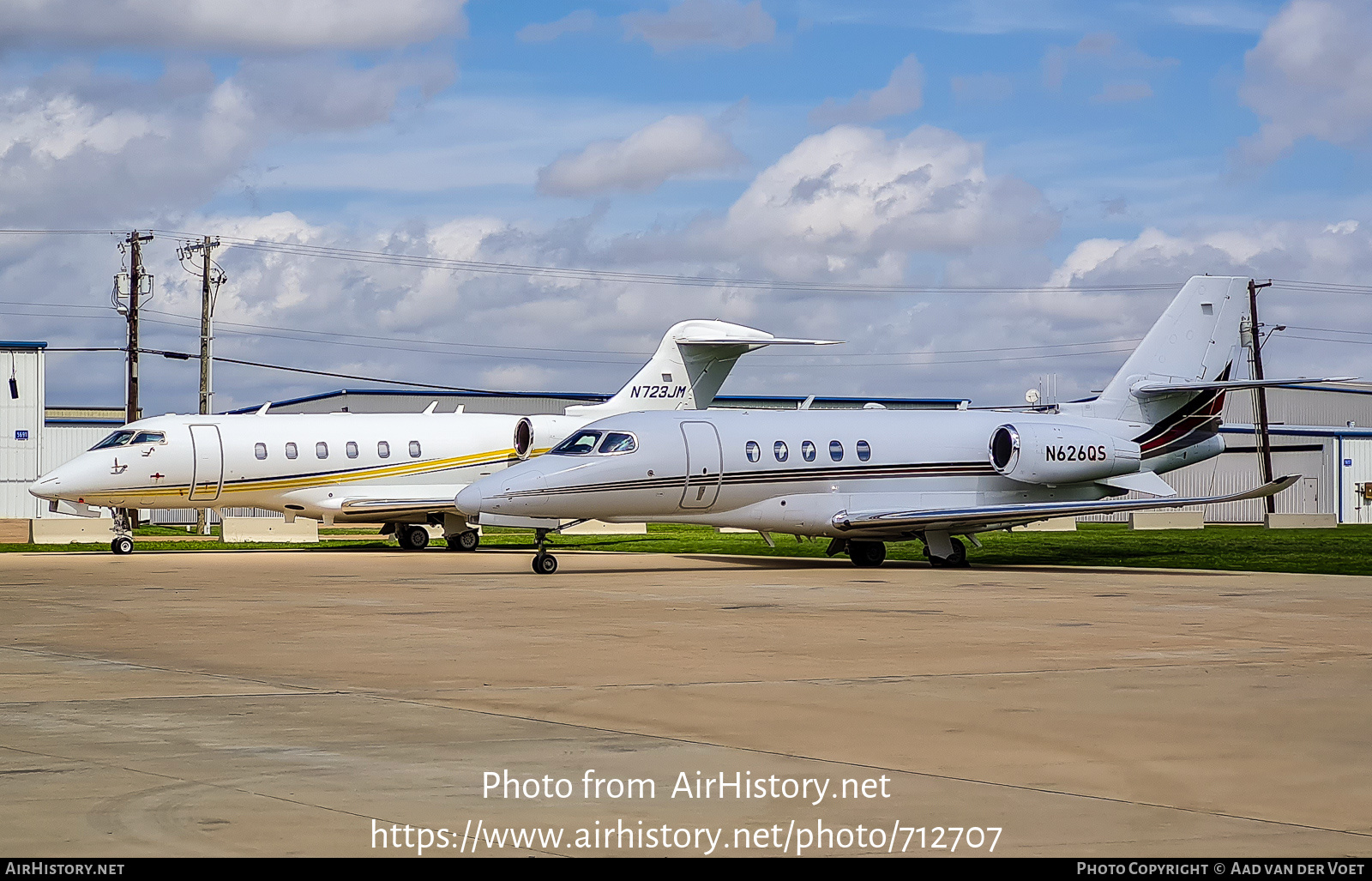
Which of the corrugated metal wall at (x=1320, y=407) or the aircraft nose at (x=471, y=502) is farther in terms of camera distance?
the corrugated metal wall at (x=1320, y=407)

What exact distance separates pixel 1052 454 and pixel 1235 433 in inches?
2115

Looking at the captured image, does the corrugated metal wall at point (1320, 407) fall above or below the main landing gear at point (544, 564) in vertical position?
above

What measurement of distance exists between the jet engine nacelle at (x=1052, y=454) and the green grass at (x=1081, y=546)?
1.85 meters

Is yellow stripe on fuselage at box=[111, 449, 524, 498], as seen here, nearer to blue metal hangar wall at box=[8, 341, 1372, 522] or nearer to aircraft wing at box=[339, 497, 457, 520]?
aircraft wing at box=[339, 497, 457, 520]

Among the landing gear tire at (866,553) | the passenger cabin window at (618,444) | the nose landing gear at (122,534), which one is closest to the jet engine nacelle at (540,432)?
the landing gear tire at (866,553)

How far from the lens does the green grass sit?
30219 millimetres

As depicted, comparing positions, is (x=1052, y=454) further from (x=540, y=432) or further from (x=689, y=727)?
(x=689, y=727)

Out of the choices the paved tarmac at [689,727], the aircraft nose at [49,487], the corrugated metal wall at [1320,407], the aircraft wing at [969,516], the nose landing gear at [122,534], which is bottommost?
the paved tarmac at [689,727]

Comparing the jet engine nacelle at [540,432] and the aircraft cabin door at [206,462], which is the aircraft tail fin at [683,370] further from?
the aircraft cabin door at [206,462]

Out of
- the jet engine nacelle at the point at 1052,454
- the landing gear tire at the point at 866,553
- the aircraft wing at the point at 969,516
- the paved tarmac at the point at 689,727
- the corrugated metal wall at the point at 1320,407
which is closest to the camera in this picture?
the paved tarmac at the point at 689,727

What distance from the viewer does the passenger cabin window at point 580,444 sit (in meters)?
26.4

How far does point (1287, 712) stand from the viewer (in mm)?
9367
